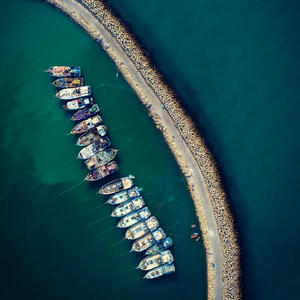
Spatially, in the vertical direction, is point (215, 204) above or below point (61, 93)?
below

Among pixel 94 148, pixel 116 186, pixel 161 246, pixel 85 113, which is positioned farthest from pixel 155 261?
pixel 85 113

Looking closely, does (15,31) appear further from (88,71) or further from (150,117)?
(150,117)

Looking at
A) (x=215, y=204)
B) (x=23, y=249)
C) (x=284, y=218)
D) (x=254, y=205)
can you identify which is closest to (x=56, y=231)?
(x=23, y=249)

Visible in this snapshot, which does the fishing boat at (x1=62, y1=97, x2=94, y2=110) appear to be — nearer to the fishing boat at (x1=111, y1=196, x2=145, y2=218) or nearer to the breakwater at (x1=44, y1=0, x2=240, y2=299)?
the breakwater at (x1=44, y1=0, x2=240, y2=299)

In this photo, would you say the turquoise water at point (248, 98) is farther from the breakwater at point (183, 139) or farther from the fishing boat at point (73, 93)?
the fishing boat at point (73, 93)

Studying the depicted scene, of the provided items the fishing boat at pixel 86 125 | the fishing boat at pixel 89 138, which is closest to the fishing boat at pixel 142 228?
the fishing boat at pixel 89 138
